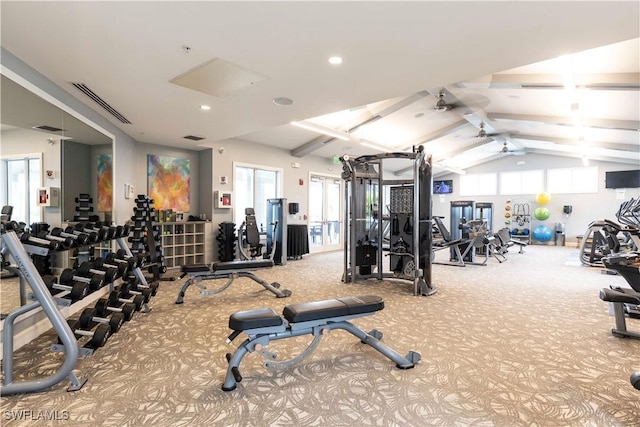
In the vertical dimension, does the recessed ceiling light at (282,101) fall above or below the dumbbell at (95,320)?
above

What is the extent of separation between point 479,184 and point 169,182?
11.7 meters

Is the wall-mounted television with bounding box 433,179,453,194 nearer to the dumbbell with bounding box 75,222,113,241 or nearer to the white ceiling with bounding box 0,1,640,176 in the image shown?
the white ceiling with bounding box 0,1,640,176

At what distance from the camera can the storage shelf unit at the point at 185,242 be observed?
6.54 meters

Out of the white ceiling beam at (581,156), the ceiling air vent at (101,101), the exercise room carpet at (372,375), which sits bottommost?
the exercise room carpet at (372,375)

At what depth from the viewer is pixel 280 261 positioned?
7.35 meters

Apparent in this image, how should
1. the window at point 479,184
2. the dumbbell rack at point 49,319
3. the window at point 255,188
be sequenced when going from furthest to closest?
the window at point 479,184
the window at point 255,188
the dumbbell rack at point 49,319

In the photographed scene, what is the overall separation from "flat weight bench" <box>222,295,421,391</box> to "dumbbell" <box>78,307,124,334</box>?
1074 millimetres

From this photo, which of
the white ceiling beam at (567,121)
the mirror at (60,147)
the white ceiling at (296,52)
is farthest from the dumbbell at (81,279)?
the white ceiling beam at (567,121)

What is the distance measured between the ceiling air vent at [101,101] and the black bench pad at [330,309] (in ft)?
10.8

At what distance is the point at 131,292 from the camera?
3.60 metres

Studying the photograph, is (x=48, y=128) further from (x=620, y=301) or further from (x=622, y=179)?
(x=622, y=179)

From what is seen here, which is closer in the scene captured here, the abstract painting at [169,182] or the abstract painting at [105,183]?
the abstract painting at [105,183]

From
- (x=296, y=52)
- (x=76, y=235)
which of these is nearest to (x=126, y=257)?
(x=76, y=235)

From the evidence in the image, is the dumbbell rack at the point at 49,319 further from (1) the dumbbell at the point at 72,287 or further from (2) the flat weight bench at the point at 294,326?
(2) the flat weight bench at the point at 294,326
